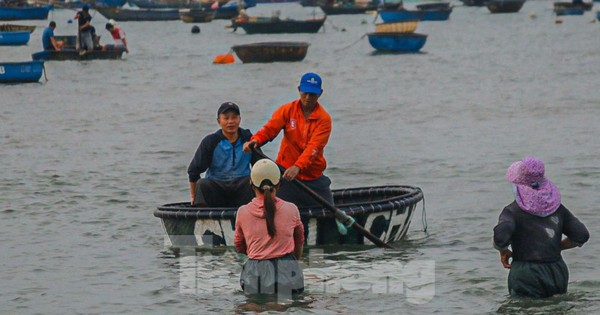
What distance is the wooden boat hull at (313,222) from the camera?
13180 millimetres

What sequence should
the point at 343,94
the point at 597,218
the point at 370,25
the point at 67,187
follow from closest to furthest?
the point at 597,218 → the point at 67,187 → the point at 343,94 → the point at 370,25

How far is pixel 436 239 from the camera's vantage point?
48.0ft

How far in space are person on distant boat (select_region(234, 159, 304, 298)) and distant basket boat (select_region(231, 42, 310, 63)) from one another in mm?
38533

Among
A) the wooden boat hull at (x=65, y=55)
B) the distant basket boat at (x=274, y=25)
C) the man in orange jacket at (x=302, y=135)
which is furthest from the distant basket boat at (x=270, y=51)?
the man in orange jacket at (x=302, y=135)

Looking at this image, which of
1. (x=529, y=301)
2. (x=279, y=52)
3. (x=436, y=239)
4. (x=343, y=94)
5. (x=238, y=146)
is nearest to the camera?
(x=529, y=301)

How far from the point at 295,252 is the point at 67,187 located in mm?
9609

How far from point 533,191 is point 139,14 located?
315 ft

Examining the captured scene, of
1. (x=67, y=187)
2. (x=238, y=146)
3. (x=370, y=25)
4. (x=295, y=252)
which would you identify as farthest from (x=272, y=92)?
(x=370, y=25)

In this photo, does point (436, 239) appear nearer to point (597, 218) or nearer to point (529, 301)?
point (597, 218)

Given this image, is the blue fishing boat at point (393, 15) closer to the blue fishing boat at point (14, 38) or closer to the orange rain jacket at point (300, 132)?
the blue fishing boat at point (14, 38)

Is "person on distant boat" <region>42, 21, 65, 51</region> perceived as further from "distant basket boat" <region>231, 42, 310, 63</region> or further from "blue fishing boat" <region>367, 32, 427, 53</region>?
"blue fishing boat" <region>367, 32, 427, 53</region>

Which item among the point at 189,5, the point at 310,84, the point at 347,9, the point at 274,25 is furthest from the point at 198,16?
the point at 310,84

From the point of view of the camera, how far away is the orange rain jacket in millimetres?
12398

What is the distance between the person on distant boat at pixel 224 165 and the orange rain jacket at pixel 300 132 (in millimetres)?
350
